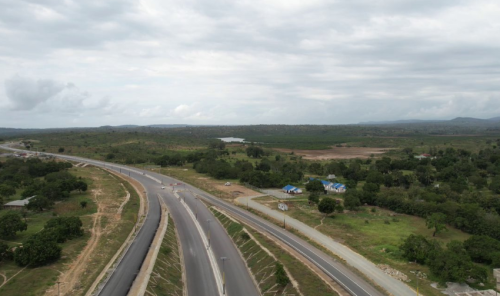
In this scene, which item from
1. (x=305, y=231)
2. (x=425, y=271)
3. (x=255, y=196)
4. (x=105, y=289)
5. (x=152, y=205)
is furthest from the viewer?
(x=255, y=196)

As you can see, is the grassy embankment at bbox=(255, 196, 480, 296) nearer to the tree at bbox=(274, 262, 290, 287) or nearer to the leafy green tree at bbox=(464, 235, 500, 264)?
the leafy green tree at bbox=(464, 235, 500, 264)

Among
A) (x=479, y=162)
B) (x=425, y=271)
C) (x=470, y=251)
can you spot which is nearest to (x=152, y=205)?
(x=425, y=271)

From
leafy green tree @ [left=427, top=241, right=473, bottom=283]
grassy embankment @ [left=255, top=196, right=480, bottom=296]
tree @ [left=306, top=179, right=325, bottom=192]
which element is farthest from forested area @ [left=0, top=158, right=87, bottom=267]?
tree @ [left=306, top=179, right=325, bottom=192]

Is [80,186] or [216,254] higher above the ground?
[80,186]

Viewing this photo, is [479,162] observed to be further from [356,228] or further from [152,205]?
[152,205]

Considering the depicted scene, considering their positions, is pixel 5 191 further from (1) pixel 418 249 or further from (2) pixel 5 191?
(1) pixel 418 249

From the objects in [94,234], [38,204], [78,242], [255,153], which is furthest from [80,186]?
[255,153]
